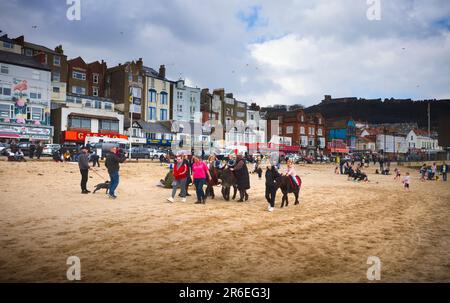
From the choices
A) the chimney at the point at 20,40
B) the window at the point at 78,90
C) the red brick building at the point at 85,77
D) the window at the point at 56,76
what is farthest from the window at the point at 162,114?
the chimney at the point at 20,40

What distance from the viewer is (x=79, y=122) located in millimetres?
50906

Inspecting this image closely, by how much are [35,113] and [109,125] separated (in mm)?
10973

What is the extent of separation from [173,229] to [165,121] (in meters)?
58.9

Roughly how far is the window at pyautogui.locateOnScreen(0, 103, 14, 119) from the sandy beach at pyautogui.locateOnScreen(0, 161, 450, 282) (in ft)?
128

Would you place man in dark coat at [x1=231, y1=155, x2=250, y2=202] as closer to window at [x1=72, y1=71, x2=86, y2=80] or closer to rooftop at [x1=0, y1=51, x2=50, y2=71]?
rooftop at [x1=0, y1=51, x2=50, y2=71]

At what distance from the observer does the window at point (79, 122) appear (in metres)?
49.9

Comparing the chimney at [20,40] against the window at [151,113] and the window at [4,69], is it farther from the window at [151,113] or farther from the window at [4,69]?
the window at [151,113]

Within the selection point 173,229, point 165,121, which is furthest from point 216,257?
point 165,121

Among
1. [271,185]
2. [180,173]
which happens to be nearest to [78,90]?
[180,173]

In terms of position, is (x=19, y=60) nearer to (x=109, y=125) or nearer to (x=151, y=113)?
(x=109, y=125)

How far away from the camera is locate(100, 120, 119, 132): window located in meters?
53.6

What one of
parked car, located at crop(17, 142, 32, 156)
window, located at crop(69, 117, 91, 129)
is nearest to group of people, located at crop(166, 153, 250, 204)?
parked car, located at crop(17, 142, 32, 156)

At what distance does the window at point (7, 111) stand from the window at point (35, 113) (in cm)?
216
